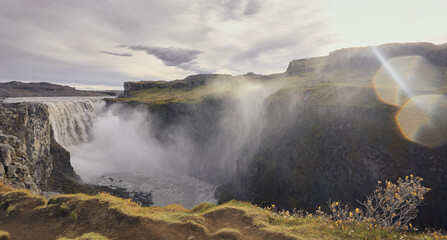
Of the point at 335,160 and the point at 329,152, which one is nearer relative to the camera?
the point at 335,160

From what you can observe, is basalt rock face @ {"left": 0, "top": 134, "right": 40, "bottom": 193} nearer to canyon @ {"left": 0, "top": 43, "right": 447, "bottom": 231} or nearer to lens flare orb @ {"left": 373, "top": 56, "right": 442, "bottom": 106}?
canyon @ {"left": 0, "top": 43, "right": 447, "bottom": 231}

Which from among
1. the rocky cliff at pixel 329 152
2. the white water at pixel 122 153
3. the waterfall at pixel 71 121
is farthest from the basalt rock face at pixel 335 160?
the waterfall at pixel 71 121

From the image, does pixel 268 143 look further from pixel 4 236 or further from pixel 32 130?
pixel 32 130

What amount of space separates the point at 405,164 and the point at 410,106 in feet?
40.0

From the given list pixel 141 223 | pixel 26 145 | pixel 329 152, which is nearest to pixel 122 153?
pixel 26 145

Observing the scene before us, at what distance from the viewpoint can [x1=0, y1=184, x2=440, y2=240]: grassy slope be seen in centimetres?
1038

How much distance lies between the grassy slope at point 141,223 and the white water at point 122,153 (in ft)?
137

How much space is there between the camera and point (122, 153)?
84438mm

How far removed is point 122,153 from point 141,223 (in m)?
81.4

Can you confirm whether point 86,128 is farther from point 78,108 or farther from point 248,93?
point 248,93

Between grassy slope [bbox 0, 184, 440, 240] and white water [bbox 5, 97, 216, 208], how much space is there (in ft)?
137

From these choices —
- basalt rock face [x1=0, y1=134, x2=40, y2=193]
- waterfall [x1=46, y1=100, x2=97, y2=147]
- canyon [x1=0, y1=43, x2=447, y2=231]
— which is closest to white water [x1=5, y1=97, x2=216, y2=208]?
waterfall [x1=46, y1=100, x2=97, y2=147]

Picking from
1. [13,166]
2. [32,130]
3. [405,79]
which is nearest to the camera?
[13,166]

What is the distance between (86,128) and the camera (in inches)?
3374
